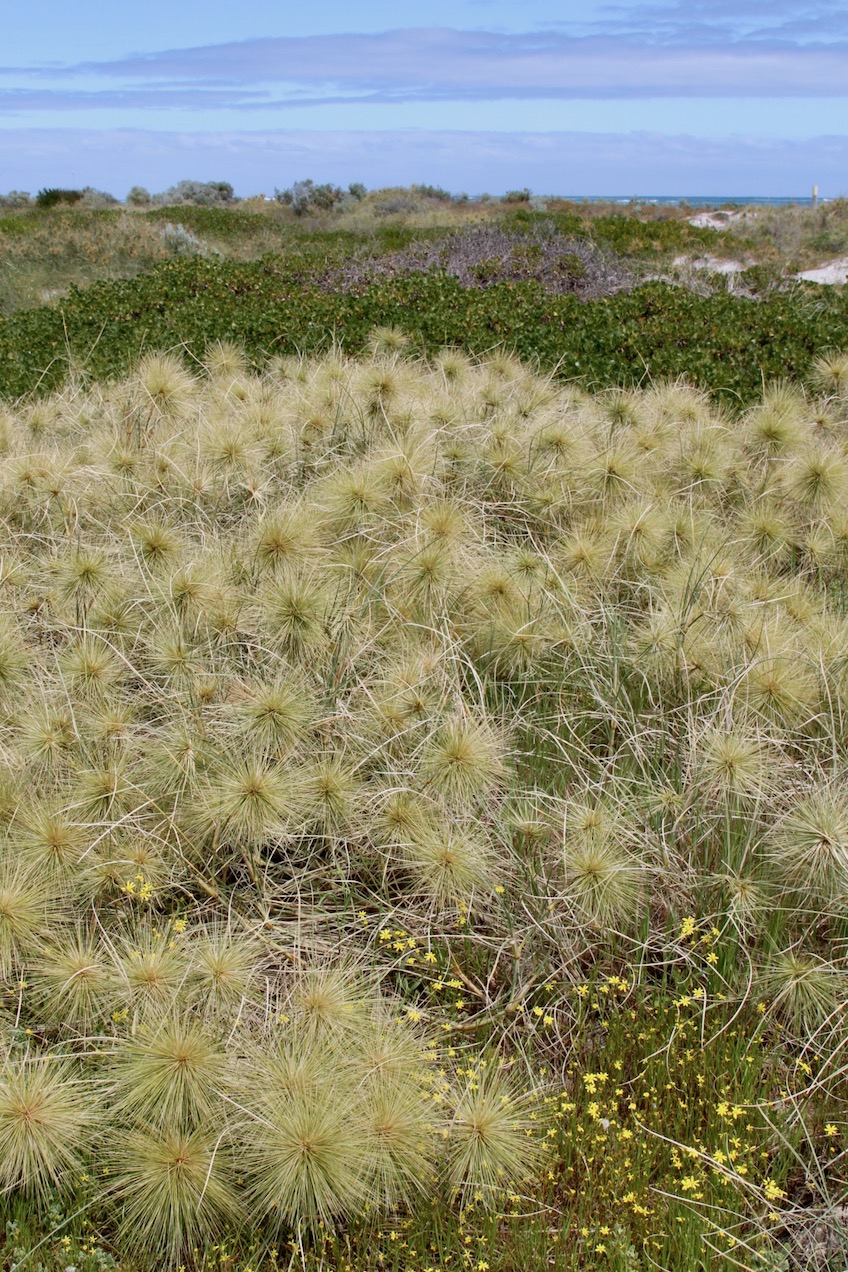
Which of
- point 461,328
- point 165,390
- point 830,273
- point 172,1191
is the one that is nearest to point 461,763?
point 172,1191

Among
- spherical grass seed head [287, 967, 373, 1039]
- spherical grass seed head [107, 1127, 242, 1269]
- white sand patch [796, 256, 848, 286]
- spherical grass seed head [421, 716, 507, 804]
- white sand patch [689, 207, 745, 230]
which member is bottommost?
spherical grass seed head [107, 1127, 242, 1269]

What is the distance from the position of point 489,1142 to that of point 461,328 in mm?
5753

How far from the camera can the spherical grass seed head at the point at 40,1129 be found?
1906mm

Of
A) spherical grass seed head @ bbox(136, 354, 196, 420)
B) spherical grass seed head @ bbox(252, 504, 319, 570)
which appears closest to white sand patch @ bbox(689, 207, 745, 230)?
spherical grass seed head @ bbox(136, 354, 196, 420)

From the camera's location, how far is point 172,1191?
73.3 inches

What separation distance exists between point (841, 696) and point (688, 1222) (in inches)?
62.5

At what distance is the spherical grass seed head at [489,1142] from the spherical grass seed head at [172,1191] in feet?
1.38

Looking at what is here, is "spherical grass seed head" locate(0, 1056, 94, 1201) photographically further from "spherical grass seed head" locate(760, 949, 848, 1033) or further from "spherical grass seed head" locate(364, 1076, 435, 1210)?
"spherical grass seed head" locate(760, 949, 848, 1033)

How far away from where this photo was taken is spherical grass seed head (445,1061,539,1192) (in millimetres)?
1893

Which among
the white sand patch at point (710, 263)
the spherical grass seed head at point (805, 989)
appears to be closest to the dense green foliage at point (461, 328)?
the spherical grass seed head at point (805, 989)

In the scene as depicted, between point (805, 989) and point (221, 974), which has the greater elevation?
point (221, 974)

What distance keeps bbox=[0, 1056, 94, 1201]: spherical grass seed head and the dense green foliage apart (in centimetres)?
463

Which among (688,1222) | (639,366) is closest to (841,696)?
(688,1222)

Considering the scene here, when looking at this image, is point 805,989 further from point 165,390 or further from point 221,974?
point 165,390
